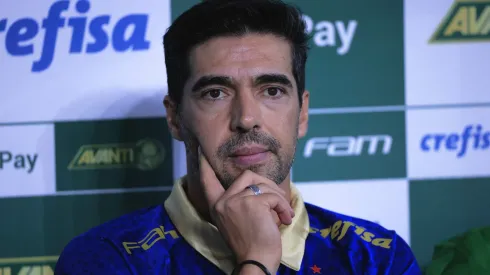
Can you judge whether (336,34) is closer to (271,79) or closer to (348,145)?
(348,145)

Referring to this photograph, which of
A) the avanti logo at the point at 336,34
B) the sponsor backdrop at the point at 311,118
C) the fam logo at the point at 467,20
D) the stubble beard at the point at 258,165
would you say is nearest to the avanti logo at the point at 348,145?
the sponsor backdrop at the point at 311,118

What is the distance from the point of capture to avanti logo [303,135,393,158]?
1.84 meters

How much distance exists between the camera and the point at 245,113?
4.13 feet

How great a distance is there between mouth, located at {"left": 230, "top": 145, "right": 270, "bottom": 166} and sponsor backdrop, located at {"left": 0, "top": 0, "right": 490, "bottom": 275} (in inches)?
22.5

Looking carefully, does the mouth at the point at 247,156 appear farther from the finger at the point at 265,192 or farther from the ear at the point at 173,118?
the ear at the point at 173,118

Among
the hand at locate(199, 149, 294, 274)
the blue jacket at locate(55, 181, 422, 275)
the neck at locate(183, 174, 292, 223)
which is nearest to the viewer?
the hand at locate(199, 149, 294, 274)

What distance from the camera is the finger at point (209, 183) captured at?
125 cm

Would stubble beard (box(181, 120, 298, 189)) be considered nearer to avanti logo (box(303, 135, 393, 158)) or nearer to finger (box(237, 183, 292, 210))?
finger (box(237, 183, 292, 210))

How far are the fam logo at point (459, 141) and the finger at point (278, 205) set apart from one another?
0.78 metres

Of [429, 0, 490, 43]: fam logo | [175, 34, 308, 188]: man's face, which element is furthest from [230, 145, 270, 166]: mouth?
[429, 0, 490, 43]: fam logo

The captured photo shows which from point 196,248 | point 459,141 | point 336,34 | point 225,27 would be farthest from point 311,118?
point 196,248

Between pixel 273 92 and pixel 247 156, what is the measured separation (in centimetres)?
17

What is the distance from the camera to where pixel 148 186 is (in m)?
1.82

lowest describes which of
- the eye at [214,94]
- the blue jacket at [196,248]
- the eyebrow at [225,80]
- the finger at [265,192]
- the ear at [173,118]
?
the blue jacket at [196,248]
